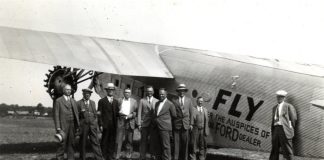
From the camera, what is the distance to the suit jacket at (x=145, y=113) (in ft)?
31.4

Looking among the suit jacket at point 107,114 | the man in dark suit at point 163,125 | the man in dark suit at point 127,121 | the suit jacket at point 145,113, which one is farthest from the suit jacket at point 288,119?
the suit jacket at point 107,114

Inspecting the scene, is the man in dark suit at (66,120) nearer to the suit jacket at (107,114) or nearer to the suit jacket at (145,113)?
the suit jacket at (107,114)

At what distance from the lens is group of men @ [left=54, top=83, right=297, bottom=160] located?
29.2ft

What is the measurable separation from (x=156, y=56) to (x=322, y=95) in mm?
5957

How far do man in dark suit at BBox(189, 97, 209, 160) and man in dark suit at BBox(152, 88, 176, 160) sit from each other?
1.05 meters

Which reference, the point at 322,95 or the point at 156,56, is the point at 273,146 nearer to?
the point at 322,95

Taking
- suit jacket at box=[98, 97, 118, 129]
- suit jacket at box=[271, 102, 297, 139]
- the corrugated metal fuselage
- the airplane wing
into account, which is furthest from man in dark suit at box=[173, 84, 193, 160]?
the airplane wing

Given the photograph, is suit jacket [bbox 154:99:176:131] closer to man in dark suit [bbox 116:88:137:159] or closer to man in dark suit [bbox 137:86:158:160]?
man in dark suit [bbox 137:86:158:160]

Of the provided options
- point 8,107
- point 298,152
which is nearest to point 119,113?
point 298,152

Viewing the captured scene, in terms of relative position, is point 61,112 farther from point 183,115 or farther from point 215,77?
point 215,77

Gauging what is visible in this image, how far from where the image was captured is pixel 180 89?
31.9ft

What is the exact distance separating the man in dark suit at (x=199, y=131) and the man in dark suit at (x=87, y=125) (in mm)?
2293

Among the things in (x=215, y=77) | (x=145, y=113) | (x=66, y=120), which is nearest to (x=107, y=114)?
(x=145, y=113)

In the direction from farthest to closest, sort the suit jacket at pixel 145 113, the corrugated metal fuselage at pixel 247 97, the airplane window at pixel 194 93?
the airplane window at pixel 194 93 → the suit jacket at pixel 145 113 → the corrugated metal fuselage at pixel 247 97
